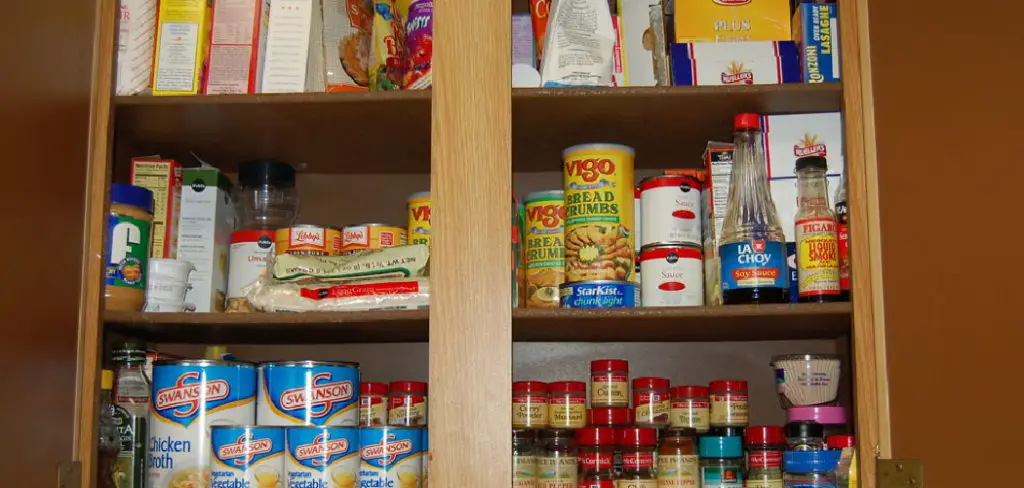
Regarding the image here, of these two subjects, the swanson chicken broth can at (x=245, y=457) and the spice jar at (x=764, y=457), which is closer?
the swanson chicken broth can at (x=245, y=457)

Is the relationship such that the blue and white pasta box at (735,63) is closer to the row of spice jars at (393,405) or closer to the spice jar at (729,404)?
the spice jar at (729,404)

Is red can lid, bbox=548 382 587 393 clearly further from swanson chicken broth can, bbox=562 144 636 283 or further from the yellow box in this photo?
the yellow box

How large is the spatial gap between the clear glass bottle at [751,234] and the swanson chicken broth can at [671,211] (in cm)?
5

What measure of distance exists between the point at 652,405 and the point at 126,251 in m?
0.81

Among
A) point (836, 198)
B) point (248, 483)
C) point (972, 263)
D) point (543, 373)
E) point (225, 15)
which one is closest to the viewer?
point (972, 263)

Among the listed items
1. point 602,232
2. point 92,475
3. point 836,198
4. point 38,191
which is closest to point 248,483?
point 92,475

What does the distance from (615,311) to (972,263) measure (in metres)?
0.46

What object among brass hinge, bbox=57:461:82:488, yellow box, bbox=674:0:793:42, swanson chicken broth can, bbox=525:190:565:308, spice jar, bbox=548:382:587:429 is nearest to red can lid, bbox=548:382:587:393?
spice jar, bbox=548:382:587:429

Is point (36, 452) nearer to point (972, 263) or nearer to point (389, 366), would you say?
point (389, 366)

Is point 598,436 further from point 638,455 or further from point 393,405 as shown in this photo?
point 393,405

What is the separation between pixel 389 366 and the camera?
1.81m

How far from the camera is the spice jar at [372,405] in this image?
61.6 inches

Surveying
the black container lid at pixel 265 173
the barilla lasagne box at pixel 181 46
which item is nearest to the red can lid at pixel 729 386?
the black container lid at pixel 265 173

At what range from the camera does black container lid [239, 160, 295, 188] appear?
1.72 m
